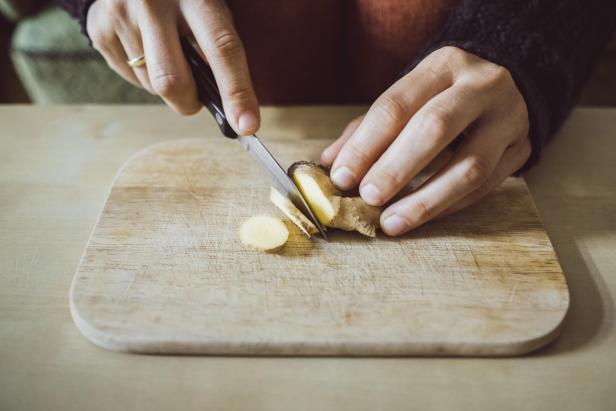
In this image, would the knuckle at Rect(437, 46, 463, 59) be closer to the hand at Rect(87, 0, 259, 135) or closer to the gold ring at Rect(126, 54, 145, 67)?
the hand at Rect(87, 0, 259, 135)

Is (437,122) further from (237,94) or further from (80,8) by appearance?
(80,8)

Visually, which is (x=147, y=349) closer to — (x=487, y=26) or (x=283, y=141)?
(x=283, y=141)

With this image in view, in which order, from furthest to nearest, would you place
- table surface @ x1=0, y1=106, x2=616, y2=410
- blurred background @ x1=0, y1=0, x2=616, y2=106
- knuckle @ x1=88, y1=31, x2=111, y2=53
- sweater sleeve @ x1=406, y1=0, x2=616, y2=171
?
blurred background @ x1=0, y1=0, x2=616, y2=106, knuckle @ x1=88, y1=31, x2=111, y2=53, sweater sleeve @ x1=406, y1=0, x2=616, y2=171, table surface @ x1=0, y1=106, x2=616, y2=410

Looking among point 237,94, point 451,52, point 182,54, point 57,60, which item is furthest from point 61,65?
point 451,52

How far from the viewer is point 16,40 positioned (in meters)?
2.11

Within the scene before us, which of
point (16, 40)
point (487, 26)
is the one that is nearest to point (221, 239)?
point (487, 26)

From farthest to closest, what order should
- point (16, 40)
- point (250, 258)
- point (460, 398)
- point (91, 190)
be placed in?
point (16, 40) < point (91, 190) < point (250, 258) < point (460, 398)

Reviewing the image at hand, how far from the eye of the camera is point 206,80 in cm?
102

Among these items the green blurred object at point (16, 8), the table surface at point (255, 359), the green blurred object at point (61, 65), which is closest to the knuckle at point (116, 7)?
the table surface at point (255, 359)

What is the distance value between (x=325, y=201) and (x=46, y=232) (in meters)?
0.55

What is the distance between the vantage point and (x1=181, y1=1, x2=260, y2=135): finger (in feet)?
3.16

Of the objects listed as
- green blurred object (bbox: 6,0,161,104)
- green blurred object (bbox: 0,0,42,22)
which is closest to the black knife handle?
green blurred object (bbox: 6,0,161,104)

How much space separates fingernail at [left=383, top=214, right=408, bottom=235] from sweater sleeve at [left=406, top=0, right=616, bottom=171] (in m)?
0.32

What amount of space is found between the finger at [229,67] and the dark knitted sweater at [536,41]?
34 centimetres
